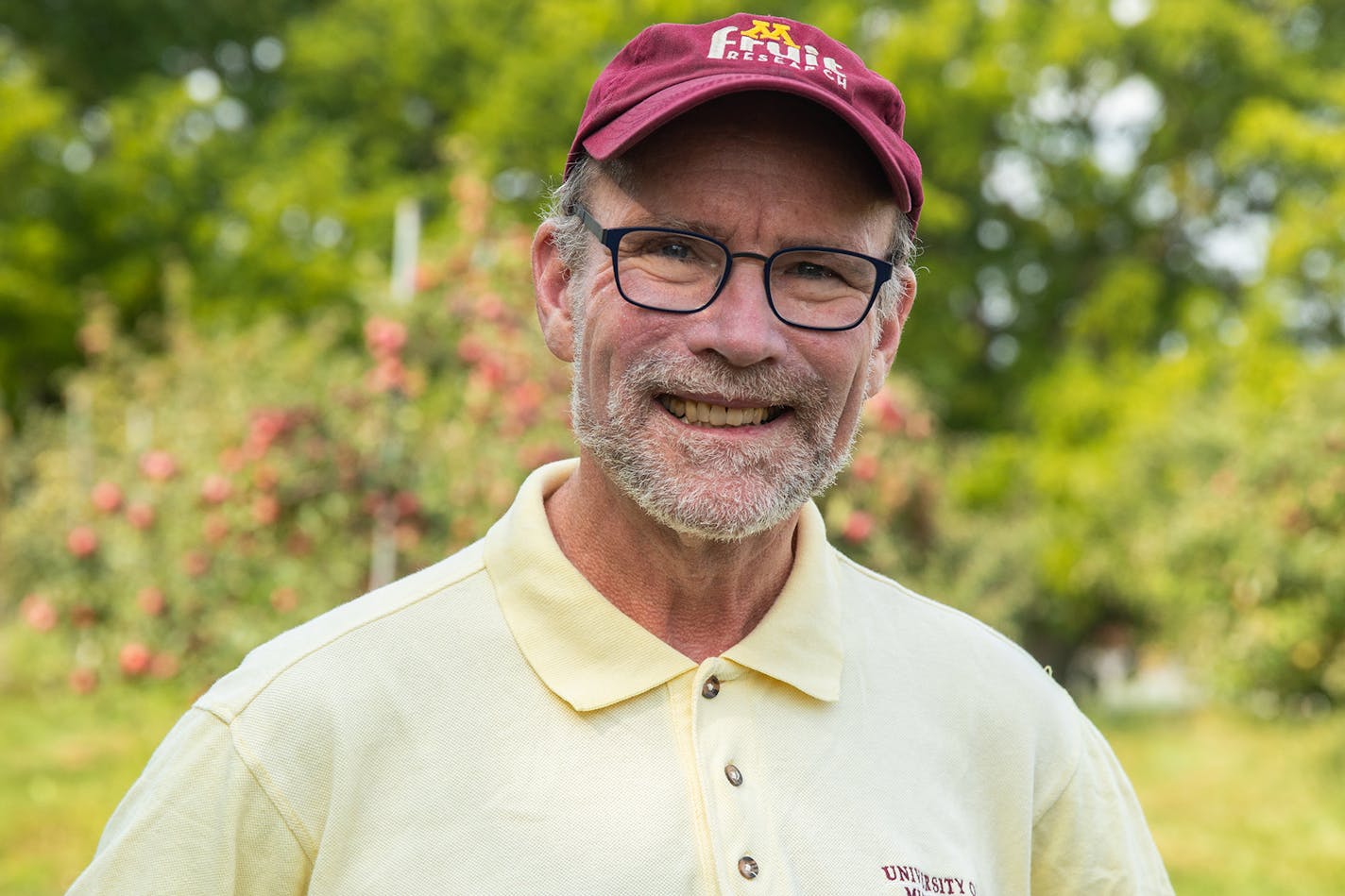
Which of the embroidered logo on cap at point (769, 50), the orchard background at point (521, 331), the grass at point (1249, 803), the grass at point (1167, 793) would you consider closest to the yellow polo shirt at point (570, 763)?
the embroidered logo on cap at point (769, 50)

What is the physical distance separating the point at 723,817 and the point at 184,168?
61.1 feet

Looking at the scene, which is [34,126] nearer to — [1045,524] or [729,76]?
[1045,524]

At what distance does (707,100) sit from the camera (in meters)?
1.70

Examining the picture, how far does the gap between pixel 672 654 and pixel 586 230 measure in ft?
1.78

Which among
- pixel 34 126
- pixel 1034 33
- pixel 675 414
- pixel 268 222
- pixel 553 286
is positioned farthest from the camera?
pixel 1034 33

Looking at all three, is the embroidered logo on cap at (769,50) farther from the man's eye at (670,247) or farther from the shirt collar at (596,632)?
Result: the shirt collar at (596,632)

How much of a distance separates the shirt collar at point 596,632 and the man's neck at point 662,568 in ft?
0.15

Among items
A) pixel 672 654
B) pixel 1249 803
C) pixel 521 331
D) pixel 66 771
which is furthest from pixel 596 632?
pixel 1249 803

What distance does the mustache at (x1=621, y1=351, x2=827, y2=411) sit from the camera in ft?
5.72

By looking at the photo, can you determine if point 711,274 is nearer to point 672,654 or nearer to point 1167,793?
point 672,654

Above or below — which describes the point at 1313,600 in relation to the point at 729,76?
below

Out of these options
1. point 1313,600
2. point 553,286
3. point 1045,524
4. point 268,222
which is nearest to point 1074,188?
point 1045,524

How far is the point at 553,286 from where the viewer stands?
1989mm

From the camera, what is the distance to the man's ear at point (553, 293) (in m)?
1.96
